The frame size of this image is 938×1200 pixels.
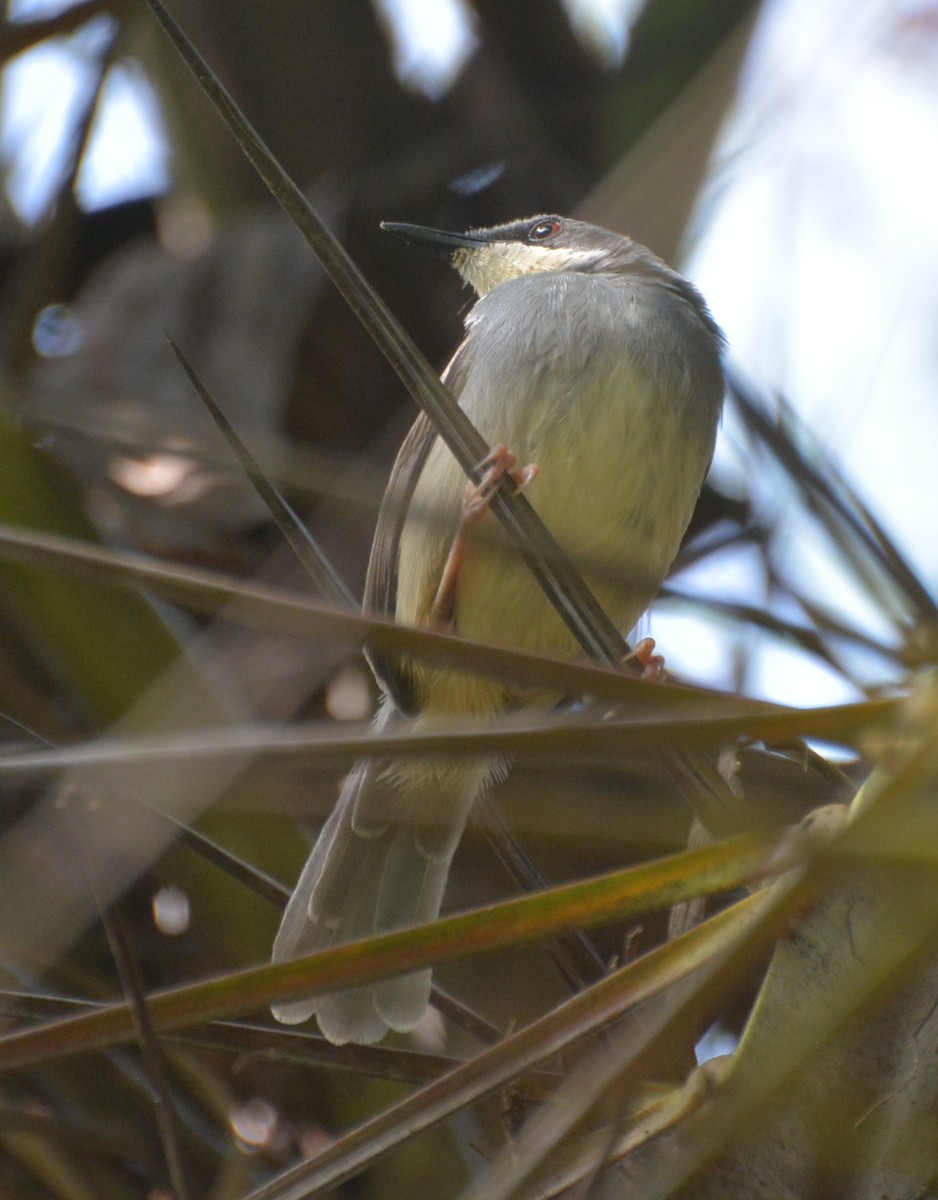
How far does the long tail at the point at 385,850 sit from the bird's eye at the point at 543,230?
217cm

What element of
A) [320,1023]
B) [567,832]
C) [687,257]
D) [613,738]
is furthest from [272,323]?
[613,738]

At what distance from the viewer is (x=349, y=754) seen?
1366 mm

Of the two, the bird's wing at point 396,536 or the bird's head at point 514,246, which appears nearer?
the bird's wing at point 396,536

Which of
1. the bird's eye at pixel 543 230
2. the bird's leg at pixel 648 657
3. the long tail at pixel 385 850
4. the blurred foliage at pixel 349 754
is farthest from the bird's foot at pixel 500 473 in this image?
the bird's eye at pixel 543 230

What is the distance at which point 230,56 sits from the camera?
597 centimetres

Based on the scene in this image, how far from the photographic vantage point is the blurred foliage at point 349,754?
1.48m

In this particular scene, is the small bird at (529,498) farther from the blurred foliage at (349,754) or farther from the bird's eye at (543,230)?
the bird's eye at (543,230)

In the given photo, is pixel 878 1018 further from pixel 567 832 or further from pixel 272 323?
pixel 272 323

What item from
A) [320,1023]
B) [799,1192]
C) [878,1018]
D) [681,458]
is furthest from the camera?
[681,458]

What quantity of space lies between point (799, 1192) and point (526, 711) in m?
2.49

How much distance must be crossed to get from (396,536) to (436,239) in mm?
1328

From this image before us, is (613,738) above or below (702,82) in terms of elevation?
below

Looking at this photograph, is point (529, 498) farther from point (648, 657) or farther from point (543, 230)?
point (543, 230)

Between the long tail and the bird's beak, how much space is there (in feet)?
6.44
